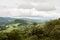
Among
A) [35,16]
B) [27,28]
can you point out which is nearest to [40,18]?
[35,16]

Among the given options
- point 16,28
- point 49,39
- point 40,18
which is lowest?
point 49,39

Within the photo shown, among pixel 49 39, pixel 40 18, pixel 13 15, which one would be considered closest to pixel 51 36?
pixel 49 39

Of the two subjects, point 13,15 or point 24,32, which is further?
point 13,15

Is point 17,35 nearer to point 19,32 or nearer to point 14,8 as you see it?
point 19,32

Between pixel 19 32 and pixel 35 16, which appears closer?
pixel 19 32

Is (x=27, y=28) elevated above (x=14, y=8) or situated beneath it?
situated beneath

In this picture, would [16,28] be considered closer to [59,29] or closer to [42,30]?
[42,30]
